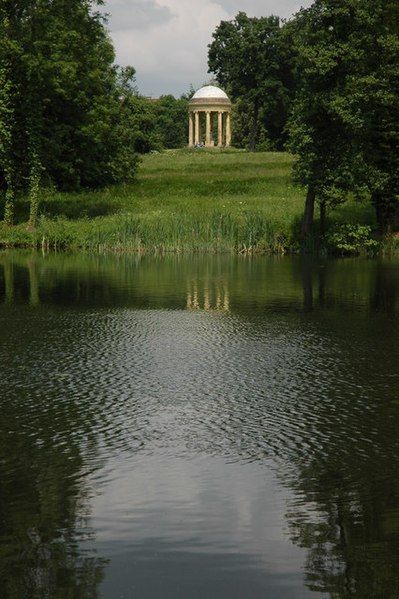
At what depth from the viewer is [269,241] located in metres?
50.5

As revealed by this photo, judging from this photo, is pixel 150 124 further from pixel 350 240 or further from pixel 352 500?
pixel 352 500

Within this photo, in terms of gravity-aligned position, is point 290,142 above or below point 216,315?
above

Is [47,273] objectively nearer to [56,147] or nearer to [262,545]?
[56,147]

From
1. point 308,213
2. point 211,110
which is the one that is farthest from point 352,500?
point 211,110

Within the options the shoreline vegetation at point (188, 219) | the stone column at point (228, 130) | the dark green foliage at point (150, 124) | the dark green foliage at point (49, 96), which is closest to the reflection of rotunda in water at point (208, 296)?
the shoreline vegetation at point (188, 219)

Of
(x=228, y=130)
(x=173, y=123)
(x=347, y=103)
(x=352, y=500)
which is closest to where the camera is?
(x=352, y=500)

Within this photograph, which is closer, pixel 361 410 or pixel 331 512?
pixel 331 512

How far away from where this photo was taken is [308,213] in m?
51.5

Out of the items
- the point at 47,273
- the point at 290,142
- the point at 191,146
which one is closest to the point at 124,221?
the point at 290,142

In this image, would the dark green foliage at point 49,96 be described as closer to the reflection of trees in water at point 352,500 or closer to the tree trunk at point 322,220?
the tree trunk at point 322,220

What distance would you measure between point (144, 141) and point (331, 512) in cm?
9234

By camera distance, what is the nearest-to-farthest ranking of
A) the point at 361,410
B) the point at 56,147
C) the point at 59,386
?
the point at 361,410 < the point at 59,386 < the point at 56,147

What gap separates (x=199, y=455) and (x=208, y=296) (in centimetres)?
1820

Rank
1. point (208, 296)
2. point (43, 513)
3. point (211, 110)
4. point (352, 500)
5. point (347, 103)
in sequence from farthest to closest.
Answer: point (211, 110)
point (347, 103)
point (208, 296)
point (352, 500)
point (43, 513)
